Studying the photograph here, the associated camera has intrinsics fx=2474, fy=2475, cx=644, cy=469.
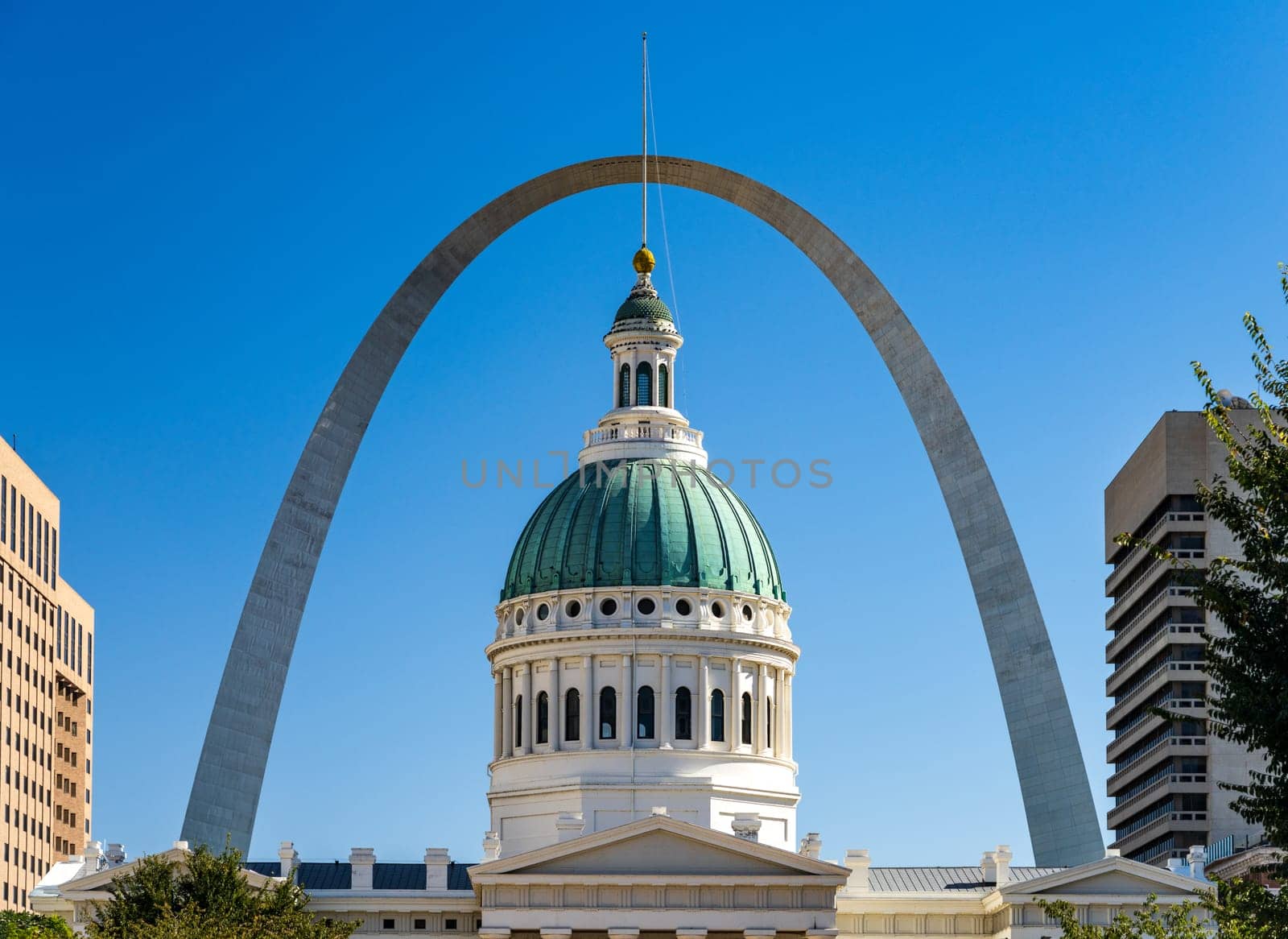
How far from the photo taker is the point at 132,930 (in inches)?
3219

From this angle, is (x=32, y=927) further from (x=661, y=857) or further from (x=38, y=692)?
(x=38, y=692)

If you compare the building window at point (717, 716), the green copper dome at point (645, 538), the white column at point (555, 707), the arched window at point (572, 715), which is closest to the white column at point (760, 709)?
the building window at point (717, 716)

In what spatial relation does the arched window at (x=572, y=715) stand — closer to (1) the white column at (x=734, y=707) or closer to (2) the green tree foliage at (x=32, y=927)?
(1) the white column at (x=734, y=707)

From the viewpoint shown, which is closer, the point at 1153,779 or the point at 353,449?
the point at 353,449

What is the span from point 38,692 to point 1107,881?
295 ft

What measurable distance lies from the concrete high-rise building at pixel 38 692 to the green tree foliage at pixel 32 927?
41.9 metres

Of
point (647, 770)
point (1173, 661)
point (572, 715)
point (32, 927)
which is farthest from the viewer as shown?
point (1173, 661)

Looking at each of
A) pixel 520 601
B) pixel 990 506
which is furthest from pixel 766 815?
pixel 990 506

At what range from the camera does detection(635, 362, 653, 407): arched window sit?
423 ft

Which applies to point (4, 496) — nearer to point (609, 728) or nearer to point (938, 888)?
point (609, 728)

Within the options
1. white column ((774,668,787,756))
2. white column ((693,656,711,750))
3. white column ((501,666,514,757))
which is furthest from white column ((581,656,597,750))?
white column ((774,668,787,756))

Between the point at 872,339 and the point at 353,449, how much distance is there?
22.9m

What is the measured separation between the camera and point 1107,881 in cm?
10569

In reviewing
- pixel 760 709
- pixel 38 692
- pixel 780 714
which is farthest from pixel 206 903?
pixel 38 692
